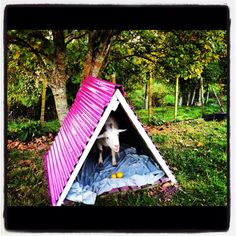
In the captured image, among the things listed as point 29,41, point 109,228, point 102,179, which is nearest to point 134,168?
point 102,179

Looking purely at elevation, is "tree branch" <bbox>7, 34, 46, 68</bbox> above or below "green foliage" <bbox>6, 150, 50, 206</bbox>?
above

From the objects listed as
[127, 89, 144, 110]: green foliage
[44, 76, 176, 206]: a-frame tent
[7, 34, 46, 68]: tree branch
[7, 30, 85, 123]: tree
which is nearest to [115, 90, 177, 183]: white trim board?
Result: [44, 76, 176, 206]: a-frame tent

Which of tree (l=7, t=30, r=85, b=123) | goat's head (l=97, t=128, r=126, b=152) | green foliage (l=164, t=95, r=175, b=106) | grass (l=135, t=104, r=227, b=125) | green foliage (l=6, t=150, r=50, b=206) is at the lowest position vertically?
green foliage (l=6, t=150, r=50, b=206)

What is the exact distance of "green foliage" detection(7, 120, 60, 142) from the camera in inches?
123

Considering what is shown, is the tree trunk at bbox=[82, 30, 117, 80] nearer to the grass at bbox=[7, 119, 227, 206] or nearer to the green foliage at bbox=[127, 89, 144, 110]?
the green foliage at bbox=[127, 89, 144, 110]

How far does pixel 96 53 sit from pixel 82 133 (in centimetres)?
68

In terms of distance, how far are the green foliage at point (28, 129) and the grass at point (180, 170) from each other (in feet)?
0.41

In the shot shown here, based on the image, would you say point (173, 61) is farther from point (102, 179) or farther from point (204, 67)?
point (102, 179)

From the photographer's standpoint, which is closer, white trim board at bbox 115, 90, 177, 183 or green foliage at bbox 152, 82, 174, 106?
white trim board at bbox 115, 90, 177, 183

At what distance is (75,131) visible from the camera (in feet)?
10.3

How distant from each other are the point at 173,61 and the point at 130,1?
2.12 feet

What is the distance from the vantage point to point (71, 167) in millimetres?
2945

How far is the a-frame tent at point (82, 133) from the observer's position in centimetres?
292

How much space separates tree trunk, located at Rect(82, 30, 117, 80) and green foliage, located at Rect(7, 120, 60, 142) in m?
0.49
